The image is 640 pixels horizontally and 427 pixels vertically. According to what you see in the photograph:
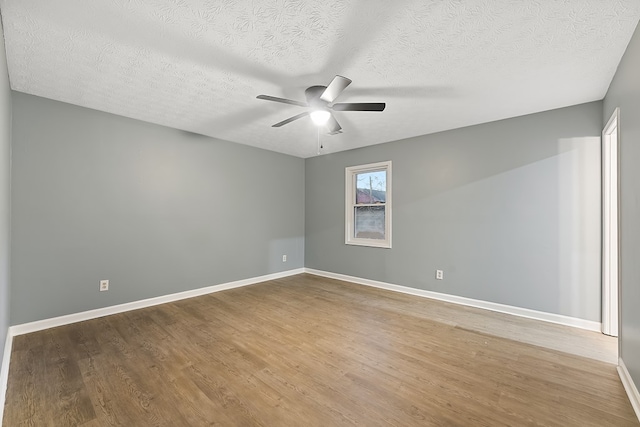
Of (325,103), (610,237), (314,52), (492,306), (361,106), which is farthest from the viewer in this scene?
(492,306)

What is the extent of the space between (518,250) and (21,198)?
5389mm

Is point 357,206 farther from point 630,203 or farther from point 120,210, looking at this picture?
point 120,210

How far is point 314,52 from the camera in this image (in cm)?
198

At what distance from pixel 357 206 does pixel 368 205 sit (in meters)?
0.23

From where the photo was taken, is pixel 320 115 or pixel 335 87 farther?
pixel 320 115

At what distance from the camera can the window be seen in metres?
4.45

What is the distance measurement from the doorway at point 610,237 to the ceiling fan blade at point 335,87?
263 centimetres

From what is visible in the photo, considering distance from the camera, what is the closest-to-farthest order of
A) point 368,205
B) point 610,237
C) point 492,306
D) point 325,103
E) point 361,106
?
1. point 361,106
2. point 325,103
3. point 610,237
4. point 492,306
5. point 368,205

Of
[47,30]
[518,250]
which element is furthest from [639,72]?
[47,30]

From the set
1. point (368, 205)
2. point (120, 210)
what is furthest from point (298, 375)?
point (368, 205)

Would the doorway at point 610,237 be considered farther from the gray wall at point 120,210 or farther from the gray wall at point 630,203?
the gray wall at point 120,210

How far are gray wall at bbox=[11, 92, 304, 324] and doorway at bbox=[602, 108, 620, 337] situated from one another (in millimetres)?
4437

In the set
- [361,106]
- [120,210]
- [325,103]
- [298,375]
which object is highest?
[325,103]

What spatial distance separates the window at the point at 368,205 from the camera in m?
4.45
